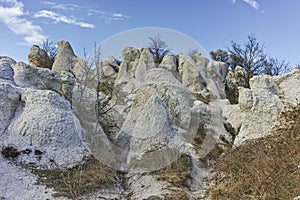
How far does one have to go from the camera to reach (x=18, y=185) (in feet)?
26.7

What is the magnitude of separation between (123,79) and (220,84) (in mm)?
6639

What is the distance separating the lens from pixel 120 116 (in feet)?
43.2

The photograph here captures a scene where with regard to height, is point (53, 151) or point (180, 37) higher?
point (180, 37)

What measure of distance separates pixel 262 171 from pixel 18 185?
5079mm

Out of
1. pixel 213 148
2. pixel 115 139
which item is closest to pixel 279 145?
pixel 213 148

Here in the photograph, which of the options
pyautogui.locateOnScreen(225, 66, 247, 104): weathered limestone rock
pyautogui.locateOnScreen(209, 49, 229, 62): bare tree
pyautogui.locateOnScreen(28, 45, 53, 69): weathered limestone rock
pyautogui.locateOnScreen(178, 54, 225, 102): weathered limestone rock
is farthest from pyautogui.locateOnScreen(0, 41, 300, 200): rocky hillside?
pyautogui.locateOnScreen(209, 49, 229, 62): bare tree

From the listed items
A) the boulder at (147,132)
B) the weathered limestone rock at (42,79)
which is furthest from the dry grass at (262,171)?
the weathered limestone rock at (42,79)

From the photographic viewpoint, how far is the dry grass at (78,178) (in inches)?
327

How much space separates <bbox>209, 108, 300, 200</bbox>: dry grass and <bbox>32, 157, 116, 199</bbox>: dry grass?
255cm

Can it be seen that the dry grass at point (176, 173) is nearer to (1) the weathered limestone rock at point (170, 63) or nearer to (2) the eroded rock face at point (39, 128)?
(2) the eroded rock face at point (39, 128)

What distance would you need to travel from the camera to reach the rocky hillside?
8664 millimetres

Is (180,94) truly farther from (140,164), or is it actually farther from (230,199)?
(230,199)

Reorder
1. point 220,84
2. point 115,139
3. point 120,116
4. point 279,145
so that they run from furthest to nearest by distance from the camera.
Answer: point 220,84, point 120,116, point 115,139, point 279,145

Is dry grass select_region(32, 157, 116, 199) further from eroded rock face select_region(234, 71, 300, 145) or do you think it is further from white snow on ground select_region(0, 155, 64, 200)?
eroded rock face select_region(234, 71, 300, 145)
